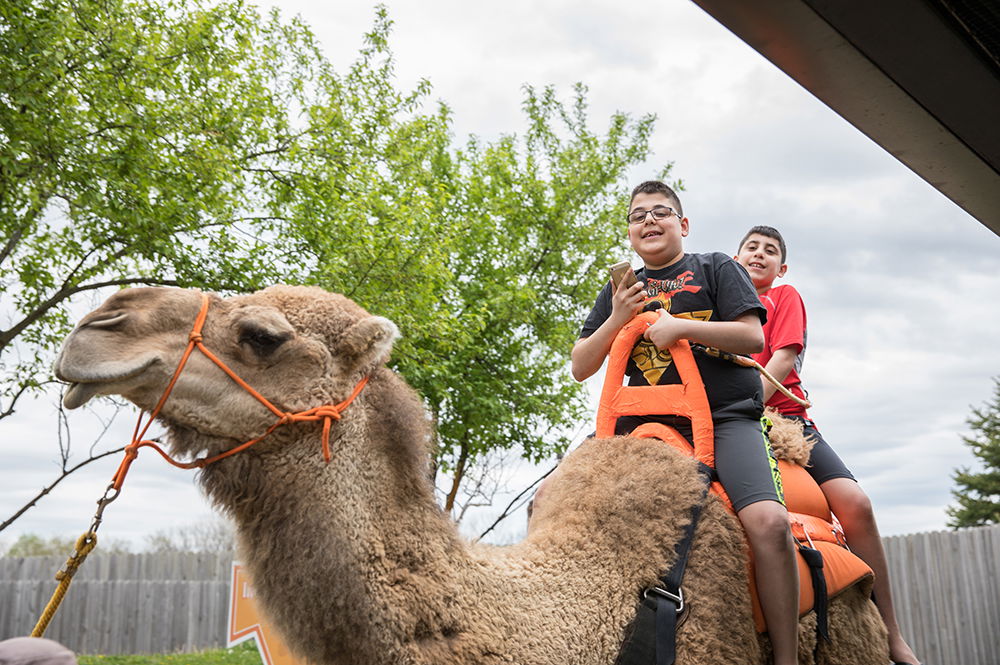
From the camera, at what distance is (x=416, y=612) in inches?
112

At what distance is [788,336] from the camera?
16.1 ft

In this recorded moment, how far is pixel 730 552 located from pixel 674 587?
1.04 feet

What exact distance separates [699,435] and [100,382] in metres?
2.42

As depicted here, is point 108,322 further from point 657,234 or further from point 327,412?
point 657,234

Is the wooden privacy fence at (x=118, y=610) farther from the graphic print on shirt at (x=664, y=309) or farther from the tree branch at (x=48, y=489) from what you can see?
the graphic print on shirt at (x=664, y=309)

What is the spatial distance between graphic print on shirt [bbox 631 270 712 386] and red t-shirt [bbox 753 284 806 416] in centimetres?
99

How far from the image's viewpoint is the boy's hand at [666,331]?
3.69 m

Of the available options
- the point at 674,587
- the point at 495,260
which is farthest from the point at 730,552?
the point at 495,260

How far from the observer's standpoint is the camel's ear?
3.12 m

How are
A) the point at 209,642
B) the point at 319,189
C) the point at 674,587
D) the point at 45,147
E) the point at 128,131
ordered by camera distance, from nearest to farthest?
1. the point at 674,587
2. the point at 45,147
3. the point at 128,131
4. the point at 319,189
5. the point at 209,642

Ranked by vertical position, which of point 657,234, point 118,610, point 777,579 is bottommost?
point 118,610

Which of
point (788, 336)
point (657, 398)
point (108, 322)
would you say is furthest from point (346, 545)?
point (788, 336)

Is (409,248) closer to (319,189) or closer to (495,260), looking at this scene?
(319,189)

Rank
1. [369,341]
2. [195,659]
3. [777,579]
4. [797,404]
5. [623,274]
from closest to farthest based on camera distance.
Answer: [369,341] → [777,579] → [623,274] → [797,404] → [195,659]
